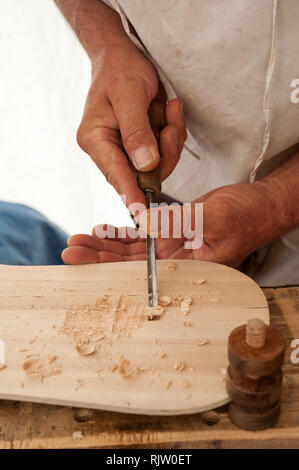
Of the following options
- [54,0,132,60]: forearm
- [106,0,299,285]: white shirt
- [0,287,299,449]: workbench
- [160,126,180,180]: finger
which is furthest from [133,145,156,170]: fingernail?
[0,287,299,449]: workbench

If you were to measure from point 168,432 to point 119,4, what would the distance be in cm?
86

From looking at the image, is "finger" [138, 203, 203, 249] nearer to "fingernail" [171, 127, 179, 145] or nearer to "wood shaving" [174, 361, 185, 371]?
"fingernail" [171, 127, 179, 145]

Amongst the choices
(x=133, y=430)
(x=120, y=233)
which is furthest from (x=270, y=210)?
(x=133, y=430)

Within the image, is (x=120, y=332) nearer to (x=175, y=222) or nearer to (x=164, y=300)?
(x=164, y=300)

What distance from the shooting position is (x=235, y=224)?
41.8 inches

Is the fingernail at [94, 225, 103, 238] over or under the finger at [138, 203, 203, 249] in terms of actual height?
under

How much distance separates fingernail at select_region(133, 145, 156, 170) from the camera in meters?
0.99

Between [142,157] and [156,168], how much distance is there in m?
0.04

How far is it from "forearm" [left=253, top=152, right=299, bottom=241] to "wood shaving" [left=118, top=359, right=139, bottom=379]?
496 millimetres

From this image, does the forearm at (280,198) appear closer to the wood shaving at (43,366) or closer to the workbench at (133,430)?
the workbench at (133,430)

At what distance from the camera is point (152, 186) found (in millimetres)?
997

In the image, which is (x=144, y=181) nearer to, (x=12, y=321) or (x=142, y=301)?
(x=142, y=301)

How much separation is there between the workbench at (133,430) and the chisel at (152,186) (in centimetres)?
23

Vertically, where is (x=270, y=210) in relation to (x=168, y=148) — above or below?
below
